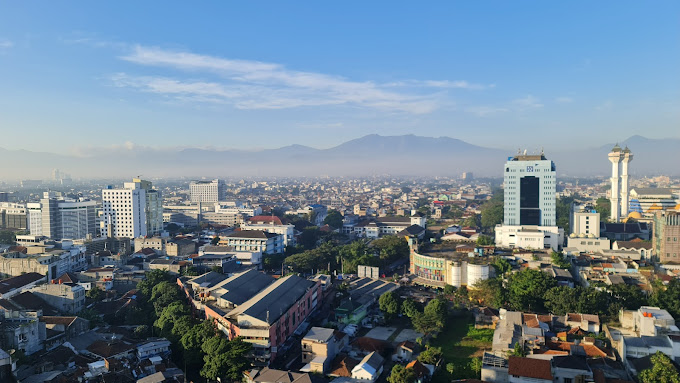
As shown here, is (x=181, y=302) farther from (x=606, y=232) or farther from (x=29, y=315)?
(x=606, y=232)

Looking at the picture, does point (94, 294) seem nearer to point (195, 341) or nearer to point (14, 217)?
point (195, 341)

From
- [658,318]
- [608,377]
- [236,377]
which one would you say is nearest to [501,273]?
[658,318]

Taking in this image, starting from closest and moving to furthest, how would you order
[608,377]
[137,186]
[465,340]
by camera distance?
[608,377] → [465,340] → [137,186]

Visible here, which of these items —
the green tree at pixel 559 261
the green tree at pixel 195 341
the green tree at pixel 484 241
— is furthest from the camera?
the green tree at pixel 484 241

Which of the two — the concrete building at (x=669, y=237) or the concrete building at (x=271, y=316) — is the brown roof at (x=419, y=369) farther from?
the concrete building at (x=669, y=237)

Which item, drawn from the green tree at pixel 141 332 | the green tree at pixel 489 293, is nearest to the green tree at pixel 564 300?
the green tree at pixel 489 293

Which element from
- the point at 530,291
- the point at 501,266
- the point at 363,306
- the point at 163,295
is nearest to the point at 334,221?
the point at 501,266
